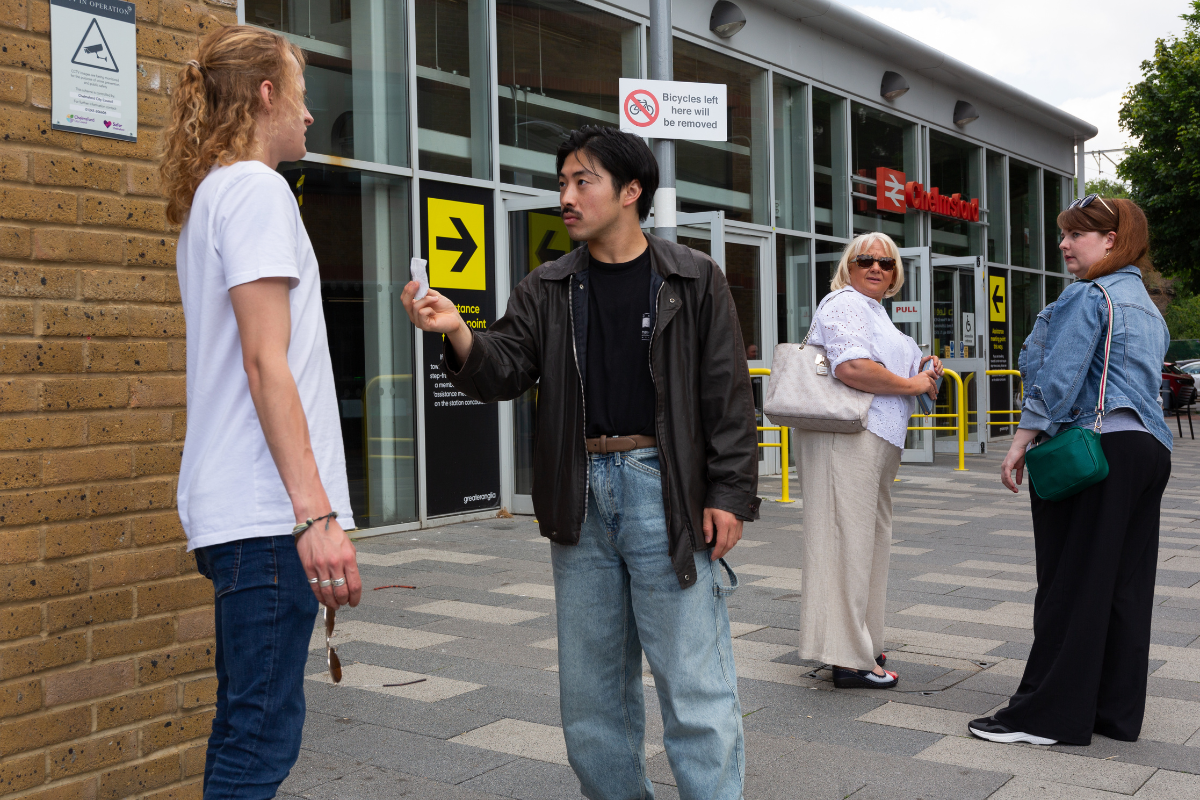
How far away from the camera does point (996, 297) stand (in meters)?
18.6

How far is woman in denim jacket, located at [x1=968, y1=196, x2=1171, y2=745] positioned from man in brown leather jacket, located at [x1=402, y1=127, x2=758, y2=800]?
1572 mm

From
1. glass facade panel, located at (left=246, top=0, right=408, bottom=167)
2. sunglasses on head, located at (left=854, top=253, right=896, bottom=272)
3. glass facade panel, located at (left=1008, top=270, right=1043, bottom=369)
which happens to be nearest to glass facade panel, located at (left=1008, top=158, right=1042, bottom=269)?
glass facade panel, located at (left=1008, top=270, right=1043, bottom=369)

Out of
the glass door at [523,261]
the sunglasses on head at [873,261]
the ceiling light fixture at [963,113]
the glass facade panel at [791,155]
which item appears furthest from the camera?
the ceiling light fixture at [963,113]

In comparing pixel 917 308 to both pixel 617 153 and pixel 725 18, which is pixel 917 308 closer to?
pixel 725 18

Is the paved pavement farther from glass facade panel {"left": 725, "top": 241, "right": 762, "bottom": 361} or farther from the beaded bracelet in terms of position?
glass facade panel {"left": 725, "top": 241, "right": 762, "bottom": 361}

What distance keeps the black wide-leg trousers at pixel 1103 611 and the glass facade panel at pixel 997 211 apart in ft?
51.7

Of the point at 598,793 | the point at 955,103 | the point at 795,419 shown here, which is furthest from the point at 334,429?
the point at 955,103

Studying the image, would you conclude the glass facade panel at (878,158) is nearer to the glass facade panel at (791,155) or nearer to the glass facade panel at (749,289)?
the glass facade panel at (791,155)

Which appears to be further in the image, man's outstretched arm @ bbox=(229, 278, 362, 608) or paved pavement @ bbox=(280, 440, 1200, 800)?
paved pavement @ bbox=(280, 440, 1200, 800)

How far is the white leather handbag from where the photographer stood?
4.32 m

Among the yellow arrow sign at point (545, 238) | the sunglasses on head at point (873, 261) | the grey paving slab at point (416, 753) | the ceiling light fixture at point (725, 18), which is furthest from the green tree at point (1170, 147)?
the grey paving slab at point (416, 753)

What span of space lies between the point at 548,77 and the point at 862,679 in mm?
7235

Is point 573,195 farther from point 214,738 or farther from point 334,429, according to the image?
point 214,738

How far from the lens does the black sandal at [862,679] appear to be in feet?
14.6
